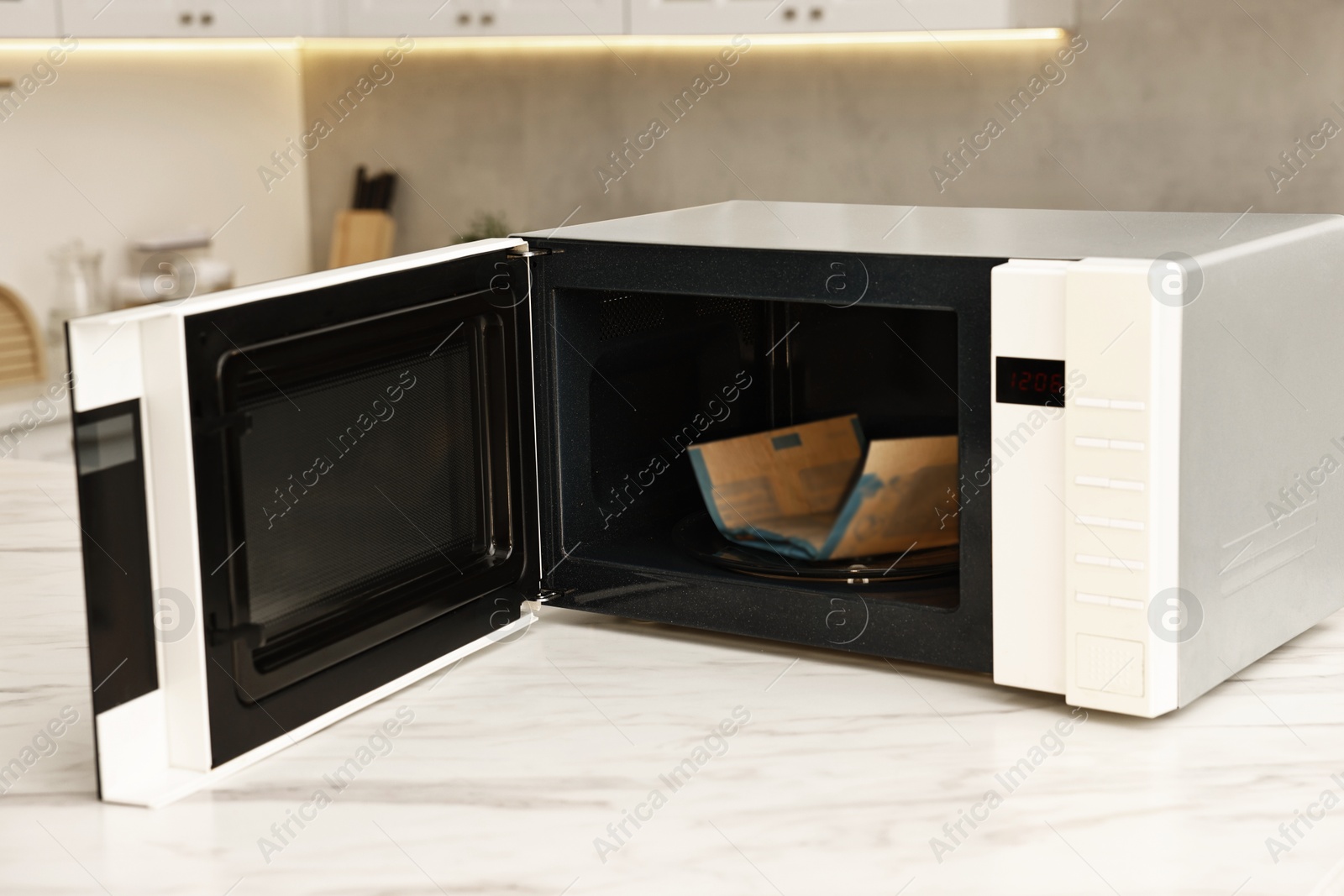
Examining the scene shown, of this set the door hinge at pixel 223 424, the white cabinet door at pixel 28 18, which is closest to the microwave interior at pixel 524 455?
the door hinge at pixel 223 424

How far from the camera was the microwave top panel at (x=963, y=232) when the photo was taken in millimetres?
769

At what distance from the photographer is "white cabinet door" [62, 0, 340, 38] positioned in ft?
6.88

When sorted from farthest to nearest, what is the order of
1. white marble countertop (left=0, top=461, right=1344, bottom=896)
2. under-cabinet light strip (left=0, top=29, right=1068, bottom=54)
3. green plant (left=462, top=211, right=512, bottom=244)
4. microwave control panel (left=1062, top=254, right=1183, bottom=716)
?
green plant (left=462, top=211, right=512, bottom=244), under-cabinet light strip (left=0, top=29, right=1068, bottom=54), microwave control panel (left=1062, top=254, right=1183, bottom=716), white marble countertop (left=0, top=461, right=1344, bottom=896)

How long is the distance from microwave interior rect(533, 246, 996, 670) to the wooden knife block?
1795 millimetres

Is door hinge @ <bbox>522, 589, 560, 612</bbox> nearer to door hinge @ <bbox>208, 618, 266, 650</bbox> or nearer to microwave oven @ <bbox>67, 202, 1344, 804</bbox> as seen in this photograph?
microwave oven @ <bbox>67, 202, 1344, 804</bbox>

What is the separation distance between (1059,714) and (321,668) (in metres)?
0.40

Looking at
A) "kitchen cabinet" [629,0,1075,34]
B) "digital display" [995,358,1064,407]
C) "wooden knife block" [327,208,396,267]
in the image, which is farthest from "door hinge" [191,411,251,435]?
"wooden knife block" [327,208,396,267]

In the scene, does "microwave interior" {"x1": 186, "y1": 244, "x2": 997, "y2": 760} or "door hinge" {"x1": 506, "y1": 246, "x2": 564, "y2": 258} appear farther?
"door hinge" {"x1": 506, "y1": 246, "x2": 564, "y2": 258}

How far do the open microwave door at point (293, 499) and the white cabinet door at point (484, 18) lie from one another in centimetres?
146

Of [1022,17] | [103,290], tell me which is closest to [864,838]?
[1022,17]

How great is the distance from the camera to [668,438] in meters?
1.01

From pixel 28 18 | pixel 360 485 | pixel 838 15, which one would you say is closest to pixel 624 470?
pixel 360 485

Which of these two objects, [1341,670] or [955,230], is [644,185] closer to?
[955,230]

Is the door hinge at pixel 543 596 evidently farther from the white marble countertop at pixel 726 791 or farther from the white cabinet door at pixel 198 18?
the white cabinet door at pixel 198 18
